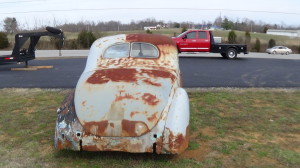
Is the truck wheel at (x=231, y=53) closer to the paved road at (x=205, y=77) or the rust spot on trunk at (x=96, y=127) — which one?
the paved road at (x=205, y=77)

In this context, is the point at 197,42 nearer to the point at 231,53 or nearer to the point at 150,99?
the point at 231,53

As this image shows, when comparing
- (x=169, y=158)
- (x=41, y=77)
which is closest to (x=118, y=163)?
(x=169, y=158)

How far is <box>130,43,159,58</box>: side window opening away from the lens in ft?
18.3

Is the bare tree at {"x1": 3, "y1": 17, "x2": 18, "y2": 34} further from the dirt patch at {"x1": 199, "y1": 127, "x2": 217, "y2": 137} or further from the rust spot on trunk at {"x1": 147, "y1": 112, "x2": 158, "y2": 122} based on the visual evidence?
the rust spot on trunk at {"x1": 147, "y1": 112, "x2": 158, "y2": 122}

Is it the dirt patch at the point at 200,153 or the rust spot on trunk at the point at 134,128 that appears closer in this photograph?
the rust spot on trunk at the point at 134,128

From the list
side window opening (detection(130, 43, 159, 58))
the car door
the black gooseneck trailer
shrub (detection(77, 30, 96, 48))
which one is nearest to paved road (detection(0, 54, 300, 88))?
the black gooseneck trailer

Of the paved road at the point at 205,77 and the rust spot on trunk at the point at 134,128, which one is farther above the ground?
the rust spot on trunk at the point at 134,128

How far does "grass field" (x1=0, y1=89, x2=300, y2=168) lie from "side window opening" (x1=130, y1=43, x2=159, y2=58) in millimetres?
1568

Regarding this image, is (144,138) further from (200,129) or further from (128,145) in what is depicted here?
(200,129)

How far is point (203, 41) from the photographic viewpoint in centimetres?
1755

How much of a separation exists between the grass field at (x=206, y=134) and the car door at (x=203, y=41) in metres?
8.83

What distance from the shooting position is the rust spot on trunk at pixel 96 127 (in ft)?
13.3

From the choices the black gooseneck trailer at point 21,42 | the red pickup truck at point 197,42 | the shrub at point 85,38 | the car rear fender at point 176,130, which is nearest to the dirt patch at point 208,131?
the car rear fender at point 176,130

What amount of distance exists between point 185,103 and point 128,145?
1089mm
